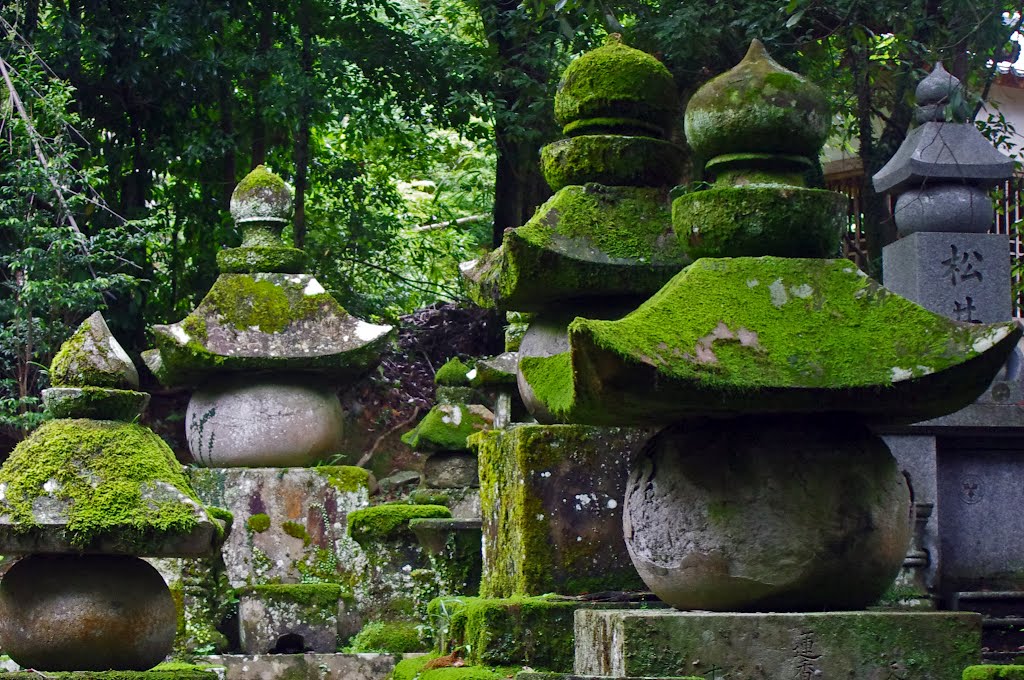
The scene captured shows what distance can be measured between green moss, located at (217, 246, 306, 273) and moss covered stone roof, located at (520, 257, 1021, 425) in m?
5.46

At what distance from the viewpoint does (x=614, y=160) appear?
6.80 metres

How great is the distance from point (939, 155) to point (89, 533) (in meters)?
6.30

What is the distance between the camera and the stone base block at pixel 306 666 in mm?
8484

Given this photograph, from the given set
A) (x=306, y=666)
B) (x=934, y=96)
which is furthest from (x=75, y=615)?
(x=934, y=96)

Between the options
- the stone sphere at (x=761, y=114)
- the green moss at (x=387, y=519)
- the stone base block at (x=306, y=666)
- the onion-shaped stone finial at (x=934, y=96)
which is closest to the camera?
the stone sphere at (x=761, y=114)

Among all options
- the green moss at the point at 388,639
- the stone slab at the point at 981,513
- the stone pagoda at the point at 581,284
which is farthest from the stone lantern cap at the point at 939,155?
the green moss at the point at 388,639

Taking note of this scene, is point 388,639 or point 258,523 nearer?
point 388,639

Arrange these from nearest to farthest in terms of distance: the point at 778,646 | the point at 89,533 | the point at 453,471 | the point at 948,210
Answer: the point at 778,646, the point at 89,533, the point at 948,210, the point at 453,471

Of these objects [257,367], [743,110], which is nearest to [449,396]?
[257,367]

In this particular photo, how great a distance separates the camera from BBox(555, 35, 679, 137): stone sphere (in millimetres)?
6801

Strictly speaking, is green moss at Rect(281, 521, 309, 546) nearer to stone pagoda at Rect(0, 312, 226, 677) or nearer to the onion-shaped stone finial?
stone pagoda at Rect(0, 312, 226, 677)

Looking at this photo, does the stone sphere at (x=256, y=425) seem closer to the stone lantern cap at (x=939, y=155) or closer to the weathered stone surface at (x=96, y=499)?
the weathered stone surface at (x=96, y=499)

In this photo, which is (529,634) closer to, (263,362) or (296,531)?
(296,531)

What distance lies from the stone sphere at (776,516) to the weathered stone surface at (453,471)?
5.67 meters
